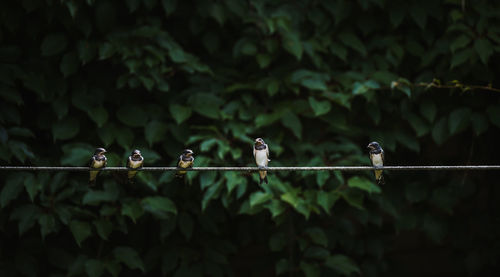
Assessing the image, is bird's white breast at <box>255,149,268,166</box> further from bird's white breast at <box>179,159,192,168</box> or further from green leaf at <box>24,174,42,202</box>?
green leaf at <box>24,174,42,202</box>

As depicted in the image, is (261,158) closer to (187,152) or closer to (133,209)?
(187,152)

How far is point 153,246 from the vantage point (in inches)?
174

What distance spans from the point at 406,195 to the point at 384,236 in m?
0.51

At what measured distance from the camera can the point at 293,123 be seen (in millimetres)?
4145

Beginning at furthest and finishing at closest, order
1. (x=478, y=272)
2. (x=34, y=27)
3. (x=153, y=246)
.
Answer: (x=478, y=272), (x=153, y=246), (x=34, y=27)

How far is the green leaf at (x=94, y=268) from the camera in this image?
12.7ft

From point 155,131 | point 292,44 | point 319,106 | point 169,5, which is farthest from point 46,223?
point 292,44

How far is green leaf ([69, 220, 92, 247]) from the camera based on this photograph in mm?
3809

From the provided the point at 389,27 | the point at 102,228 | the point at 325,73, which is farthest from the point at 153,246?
the point at 389,27

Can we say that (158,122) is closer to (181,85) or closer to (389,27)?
(181,85)

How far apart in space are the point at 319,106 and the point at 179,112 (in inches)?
42.2

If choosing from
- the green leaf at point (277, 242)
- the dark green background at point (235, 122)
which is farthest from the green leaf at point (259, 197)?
the green leaf at point (277, 242)

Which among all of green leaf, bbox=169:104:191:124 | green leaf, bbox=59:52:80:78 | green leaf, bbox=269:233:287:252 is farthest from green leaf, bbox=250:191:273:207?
green leaf, bbox=59:52:80:78

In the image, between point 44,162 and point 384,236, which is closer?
point 44,162
